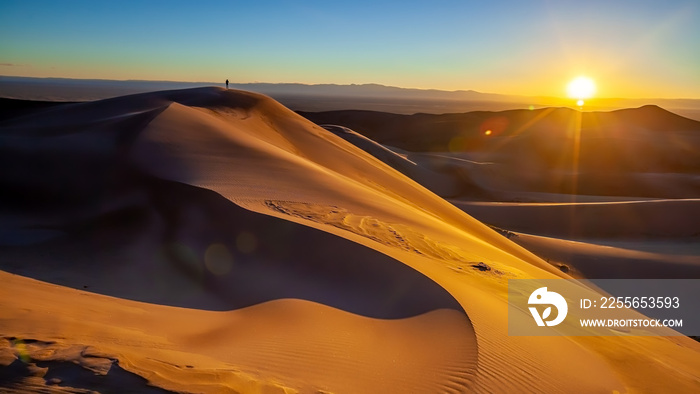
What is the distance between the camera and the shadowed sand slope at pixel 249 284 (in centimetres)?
357

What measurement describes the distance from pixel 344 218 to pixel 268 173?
2634 mm

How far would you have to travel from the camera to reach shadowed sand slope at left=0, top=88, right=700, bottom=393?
11.7ft

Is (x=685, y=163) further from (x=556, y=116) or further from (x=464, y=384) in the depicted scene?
(x=464, y=384)

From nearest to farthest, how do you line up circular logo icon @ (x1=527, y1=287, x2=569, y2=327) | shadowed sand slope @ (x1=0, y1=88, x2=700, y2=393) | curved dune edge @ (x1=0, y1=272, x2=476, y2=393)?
curved dune edge @ (x1=0, y1=272, x2=476, y2=393) → shadowed sand slope @ (x1=0, y1=88, x2=700, y2=393) → circular logo icon @ (x1=527, y1=287, x2=569, y2=327)

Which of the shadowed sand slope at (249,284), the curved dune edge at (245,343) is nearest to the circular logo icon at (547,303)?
the shadowed sand slope at (249,284)

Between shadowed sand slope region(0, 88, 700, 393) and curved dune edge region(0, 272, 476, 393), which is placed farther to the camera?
shadowed sand slope region(0, 88, 700, 393)

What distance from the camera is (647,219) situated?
62.1 feet

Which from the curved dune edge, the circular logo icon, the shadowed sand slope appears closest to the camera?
the curved dune edge

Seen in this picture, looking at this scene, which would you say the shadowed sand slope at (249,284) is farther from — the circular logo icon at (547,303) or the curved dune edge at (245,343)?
the circular logo icon at (547,303)

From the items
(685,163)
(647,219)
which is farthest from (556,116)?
(647,219)

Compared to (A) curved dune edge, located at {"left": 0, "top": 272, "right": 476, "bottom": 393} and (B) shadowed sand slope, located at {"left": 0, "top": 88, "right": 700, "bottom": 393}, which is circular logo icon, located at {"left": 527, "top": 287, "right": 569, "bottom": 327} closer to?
(B) shadowed sand slope, located at {"left": 0, "top": 88, "right": 700, "bottom": 393}

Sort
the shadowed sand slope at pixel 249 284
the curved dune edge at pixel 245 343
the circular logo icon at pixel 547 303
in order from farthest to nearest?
1. the circular logo icon at pixel 547 303
2. the shadowed sand slope at pixel 249 284
3. the curved dune edge at pixel 245 343

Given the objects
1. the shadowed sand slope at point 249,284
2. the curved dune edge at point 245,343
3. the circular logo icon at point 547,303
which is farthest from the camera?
the circular logo icon at point 547,303

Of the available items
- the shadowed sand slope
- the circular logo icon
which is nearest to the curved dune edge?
the shadowed sand slope
